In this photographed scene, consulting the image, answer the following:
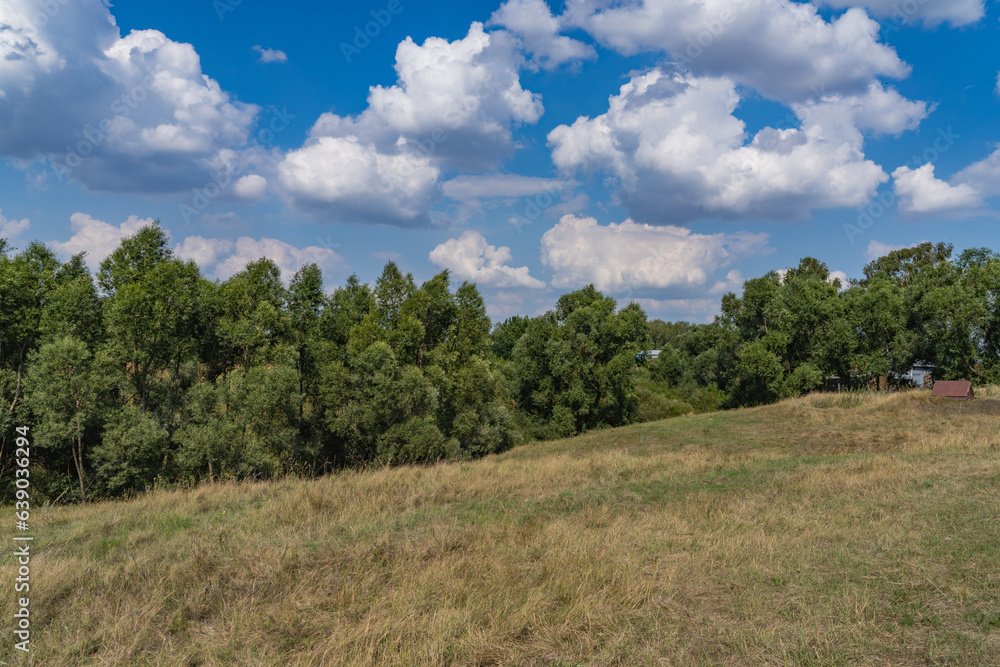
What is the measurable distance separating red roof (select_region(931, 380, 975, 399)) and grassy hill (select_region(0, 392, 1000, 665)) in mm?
23014

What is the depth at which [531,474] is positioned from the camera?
13500 millimetres

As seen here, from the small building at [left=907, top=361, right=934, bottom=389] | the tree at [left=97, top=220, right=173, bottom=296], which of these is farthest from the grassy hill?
the small building at [left=907, top=361, right=934, bottom=389]

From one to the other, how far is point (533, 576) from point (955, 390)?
112 feet

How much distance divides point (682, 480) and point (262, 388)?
16405 millimetres

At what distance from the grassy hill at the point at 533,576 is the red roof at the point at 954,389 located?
23.0m

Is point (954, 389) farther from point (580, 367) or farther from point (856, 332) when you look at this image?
point (580, 367)

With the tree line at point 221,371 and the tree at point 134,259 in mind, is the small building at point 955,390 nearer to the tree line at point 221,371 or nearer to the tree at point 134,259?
the tree line at point 221,371

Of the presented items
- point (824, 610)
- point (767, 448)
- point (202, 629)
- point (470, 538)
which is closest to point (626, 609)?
point (824, 610)

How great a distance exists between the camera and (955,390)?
95.9 ft

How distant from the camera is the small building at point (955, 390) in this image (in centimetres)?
2883

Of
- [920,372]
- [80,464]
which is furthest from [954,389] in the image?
[80,464]

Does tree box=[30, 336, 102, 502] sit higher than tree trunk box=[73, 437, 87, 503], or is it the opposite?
tree box=[30, 336, 102, 502]

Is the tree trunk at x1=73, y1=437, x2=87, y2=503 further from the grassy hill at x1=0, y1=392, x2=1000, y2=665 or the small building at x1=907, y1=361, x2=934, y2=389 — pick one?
the small building at x1=907, y1=361, x2=934, y2=389

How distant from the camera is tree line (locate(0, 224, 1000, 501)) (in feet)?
62.2
